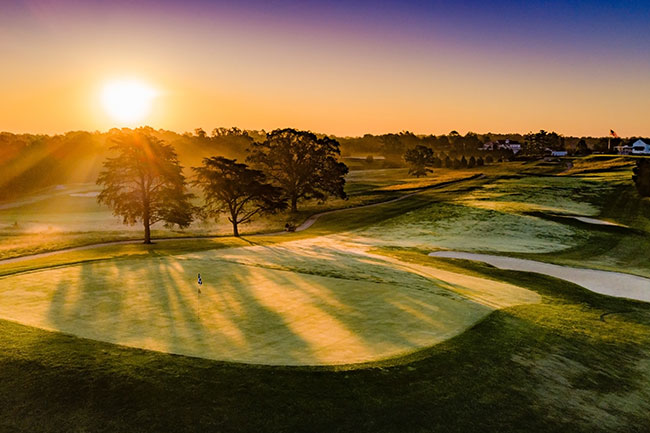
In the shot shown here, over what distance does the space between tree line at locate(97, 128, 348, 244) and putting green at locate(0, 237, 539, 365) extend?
20340 millimetres

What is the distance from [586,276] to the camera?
103 feet

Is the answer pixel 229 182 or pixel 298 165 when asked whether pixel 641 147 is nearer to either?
pixel 298 165

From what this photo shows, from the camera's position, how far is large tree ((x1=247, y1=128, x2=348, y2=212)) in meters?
75.4

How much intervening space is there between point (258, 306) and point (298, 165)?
5801 cm

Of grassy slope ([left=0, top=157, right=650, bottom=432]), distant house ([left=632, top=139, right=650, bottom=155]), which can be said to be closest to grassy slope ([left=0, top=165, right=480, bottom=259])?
grassy slope ([left=0, top=157, right=650, bottom=432])

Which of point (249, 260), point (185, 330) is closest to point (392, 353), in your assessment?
point (185, 330)

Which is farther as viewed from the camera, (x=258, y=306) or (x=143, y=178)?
(x=143, y=178)

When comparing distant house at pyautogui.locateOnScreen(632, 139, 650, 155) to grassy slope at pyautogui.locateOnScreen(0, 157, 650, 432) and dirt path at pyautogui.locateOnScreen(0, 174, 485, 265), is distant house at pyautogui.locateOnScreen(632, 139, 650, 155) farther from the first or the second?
grassy slope at pyautogui.locateOnScreen(0, 157, 650, 432)

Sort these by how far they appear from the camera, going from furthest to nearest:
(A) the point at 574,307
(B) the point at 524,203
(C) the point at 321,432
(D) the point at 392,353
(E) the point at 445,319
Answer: (B) the point at 524,203
(A) the point at 574,307
(E) the point at 445,319
(D) the point at 392,353
(C) the point at 321,432

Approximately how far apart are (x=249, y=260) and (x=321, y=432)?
20.3 m

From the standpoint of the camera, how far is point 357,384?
40.6 feet

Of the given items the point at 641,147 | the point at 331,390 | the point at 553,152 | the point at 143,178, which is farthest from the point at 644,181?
the point at 553,152

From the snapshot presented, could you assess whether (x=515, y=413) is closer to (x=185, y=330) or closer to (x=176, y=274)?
(x=185, y=330)

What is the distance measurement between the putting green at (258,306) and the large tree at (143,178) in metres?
20.1
